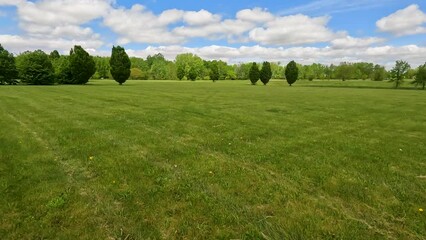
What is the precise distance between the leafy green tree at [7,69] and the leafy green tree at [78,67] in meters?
8.61

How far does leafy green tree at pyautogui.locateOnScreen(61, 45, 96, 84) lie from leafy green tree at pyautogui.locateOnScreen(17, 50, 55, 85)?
319cm

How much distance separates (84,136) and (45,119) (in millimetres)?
5209

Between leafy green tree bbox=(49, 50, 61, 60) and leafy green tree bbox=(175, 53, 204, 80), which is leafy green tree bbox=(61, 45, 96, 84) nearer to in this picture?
leafy green tree bbox=(49, 50, 61, 60)

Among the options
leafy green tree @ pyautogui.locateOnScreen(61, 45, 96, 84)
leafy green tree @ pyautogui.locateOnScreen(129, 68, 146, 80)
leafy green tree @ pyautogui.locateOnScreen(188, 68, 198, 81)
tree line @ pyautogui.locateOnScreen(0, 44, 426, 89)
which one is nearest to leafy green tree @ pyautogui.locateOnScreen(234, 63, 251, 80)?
tree line @ pyautogui.locateOnScreen(0, 44, 426, 89)

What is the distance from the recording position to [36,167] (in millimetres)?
7102

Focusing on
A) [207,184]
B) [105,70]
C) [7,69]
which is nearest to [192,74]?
[105,70]

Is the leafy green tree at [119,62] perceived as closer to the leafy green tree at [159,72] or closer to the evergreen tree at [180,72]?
the evergreen tree at [180,72]

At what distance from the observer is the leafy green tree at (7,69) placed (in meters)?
52.9

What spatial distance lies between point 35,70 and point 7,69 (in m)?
5.22

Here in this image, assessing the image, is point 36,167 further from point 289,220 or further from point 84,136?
point 289,220

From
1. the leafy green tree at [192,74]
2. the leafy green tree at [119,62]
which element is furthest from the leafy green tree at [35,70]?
the leafy green tree at [192,74]

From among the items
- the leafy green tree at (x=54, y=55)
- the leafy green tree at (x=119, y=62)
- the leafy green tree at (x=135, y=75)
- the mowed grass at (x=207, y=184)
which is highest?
the leafy green tree at (x=54, y=55)

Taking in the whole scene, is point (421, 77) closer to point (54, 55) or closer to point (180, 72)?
point (180, 72)

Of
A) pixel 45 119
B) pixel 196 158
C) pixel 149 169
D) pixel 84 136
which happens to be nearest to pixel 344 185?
pixel 196 158
